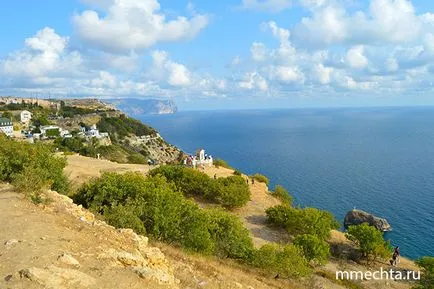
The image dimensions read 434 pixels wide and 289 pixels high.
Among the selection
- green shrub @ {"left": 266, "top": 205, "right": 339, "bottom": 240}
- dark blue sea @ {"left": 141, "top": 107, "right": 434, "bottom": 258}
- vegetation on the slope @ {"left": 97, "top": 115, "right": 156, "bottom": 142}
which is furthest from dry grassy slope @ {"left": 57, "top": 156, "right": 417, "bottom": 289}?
vegetation on the slope @ {"left": 97, "top": 115, "right": 156, "bottom": 142}

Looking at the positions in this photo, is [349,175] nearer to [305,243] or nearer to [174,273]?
[305,243]

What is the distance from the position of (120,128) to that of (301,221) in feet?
286

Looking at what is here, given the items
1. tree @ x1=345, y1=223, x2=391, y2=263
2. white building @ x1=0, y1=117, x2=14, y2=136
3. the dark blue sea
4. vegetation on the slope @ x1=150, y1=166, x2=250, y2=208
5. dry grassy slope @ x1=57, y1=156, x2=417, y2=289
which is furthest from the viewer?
white building @ x1=0, y1=117, x2=14, y2=136

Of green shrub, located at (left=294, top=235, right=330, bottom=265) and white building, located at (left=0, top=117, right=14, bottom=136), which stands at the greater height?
white building, located at (left=0, top=117, right=14, bottom=136)

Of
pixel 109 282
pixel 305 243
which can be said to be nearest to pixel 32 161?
pixel 109 282

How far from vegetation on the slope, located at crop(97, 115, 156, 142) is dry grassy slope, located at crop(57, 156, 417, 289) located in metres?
58.2

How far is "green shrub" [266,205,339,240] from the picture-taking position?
116ft

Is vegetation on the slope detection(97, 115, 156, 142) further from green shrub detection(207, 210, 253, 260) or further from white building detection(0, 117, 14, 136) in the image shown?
green shrub detection(207, 210, 253, 260)

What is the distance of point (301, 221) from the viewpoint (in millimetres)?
35594

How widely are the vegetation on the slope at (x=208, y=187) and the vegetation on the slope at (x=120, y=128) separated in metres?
67.2

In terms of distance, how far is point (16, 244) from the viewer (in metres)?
11.3

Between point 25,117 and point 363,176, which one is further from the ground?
point 25,117

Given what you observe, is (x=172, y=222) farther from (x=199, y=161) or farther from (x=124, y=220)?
(x=199, y=161)

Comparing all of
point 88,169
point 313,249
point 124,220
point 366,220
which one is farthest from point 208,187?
point 366,220
